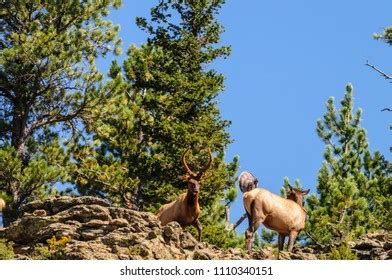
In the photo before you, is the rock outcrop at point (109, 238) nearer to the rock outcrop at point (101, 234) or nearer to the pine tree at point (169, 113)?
the rock outcrop at point (101, 234)

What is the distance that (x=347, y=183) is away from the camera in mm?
34312

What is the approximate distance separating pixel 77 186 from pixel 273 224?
15529mm

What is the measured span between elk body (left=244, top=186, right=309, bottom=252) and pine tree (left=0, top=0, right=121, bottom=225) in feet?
40.1

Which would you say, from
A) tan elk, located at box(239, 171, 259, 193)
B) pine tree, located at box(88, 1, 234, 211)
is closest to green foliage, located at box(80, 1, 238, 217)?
pine tree, located at box(88, 1, 234, 211)

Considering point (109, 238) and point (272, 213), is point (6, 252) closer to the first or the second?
point (109, 238)

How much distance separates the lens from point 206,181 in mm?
33438

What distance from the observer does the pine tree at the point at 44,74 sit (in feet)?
114

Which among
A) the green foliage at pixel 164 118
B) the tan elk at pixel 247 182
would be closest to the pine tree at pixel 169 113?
the green foliage at pixel 164 118

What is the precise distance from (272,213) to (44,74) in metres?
14.6

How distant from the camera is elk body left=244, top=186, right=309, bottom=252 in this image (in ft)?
73.8

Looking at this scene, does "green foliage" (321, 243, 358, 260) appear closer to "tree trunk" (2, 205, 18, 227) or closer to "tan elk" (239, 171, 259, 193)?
"tan elk" (239, 171, 259, 193)

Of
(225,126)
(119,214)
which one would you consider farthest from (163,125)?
(119,214)

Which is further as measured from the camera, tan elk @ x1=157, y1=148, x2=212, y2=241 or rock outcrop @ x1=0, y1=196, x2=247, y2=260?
tan elk @ x1=157, y1=148, x2=212, y2=241

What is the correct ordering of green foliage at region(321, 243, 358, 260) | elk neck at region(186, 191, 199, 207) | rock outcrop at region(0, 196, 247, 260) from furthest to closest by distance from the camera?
elk neck at region(186, 191, 199, 207)
green foliage at region(321, 243, 358, 260)
rock outcrop at region(0, 196, 247, 260)
